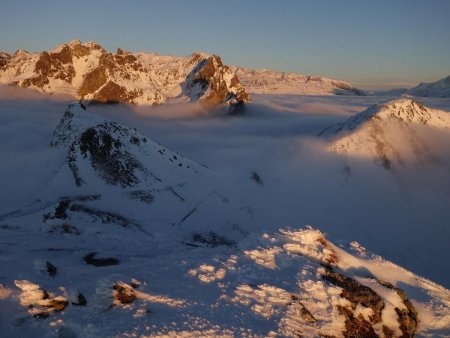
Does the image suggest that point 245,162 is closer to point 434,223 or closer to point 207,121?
point 434,223

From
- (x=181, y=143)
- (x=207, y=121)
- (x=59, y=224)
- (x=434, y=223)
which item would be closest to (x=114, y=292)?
(x=59, y=224)

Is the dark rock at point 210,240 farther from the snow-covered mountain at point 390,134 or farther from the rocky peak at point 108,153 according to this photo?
the snow-covered mountain at point 390,134

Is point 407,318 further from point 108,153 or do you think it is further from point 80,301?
point 108,153

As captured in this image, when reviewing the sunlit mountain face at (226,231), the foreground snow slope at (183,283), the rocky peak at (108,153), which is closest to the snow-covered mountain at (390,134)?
the sunlit mountain face at (226,231)

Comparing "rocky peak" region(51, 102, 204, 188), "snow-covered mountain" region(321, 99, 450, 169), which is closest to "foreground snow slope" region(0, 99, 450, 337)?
"rocky peak" region(51, 102, 204, 188)

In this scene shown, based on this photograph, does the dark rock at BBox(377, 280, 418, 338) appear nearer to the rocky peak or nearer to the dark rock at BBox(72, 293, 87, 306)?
the dark rock at BBox(72, 293, 87, 306)
